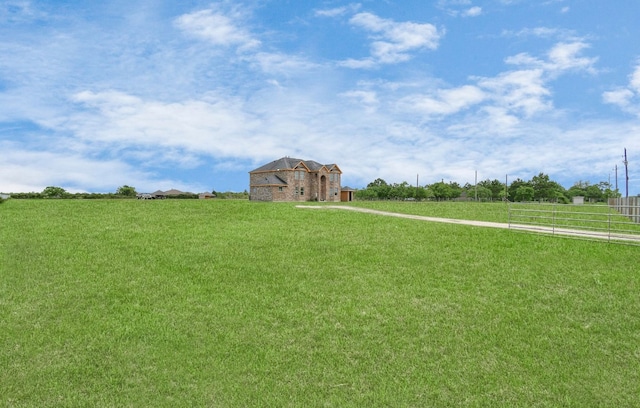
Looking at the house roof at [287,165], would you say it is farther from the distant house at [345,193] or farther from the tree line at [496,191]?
the tree line at [496,191]

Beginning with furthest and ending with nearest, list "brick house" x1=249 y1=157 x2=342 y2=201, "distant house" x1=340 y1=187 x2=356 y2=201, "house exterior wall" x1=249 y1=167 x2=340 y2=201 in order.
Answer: "distant house" x1=340 y1=187 x2=356 y2=201 < "brick house" x1=249 y1=157 x2=342 y2=201 < "house exterior wall" x1=249 y1=167 x2=340 y2=201

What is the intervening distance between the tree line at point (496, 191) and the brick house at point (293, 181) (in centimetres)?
4577

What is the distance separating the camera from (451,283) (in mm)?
10578

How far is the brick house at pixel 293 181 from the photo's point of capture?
52781mm

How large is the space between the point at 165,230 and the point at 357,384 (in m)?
14.0

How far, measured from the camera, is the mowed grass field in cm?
645

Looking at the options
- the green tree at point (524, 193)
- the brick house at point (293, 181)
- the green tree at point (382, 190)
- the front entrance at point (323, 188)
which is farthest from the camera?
the green tree at point (382, 190)

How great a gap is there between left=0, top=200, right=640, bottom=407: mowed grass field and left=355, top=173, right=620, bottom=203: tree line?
9282 cm

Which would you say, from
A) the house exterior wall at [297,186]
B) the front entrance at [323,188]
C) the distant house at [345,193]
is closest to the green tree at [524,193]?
→ the distant house at [345,193]

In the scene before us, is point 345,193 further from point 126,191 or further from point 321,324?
point 321,324

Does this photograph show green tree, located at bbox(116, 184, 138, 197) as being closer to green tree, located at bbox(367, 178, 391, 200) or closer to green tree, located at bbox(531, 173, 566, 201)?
green tree, located at bbox(367, 178, 391, 200)

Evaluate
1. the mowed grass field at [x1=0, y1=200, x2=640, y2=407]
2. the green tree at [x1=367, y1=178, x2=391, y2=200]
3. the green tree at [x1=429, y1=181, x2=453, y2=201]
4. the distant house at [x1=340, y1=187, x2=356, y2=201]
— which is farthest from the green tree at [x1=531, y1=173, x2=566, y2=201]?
the mowed grass field at [x1=0, y1=200, x2=640, y2=407]

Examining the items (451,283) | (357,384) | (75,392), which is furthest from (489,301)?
(75,392)

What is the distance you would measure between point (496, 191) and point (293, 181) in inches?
3436
